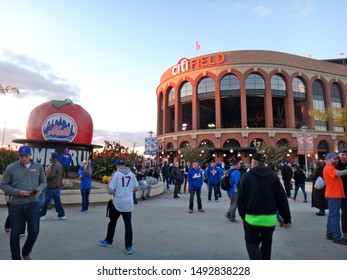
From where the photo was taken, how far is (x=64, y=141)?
14648 mm

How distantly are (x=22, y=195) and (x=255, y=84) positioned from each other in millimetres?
43020

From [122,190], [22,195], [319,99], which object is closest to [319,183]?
[122,190]

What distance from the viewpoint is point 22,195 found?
3.67 m

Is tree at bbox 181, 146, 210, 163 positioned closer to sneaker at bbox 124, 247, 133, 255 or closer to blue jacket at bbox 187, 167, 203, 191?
blue jacket at bbox 187, 167, 203, 191

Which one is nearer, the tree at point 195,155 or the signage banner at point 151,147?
the signage banner at point 151,147

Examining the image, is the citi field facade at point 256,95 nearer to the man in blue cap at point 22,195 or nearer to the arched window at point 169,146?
the arched window at point 169,146

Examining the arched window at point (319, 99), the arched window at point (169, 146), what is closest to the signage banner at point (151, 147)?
the arched window at point (169, 146)

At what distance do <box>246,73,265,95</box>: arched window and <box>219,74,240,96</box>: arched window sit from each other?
6.07 feet

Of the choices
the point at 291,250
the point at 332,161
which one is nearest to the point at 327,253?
the point at 291,250

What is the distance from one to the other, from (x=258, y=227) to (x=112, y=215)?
9.20 ft

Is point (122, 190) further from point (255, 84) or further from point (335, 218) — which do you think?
point (255, 84)

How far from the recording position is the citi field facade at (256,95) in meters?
40.7

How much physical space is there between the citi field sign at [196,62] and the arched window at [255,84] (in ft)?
19.3

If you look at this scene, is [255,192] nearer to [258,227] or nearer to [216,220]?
[258,227]
